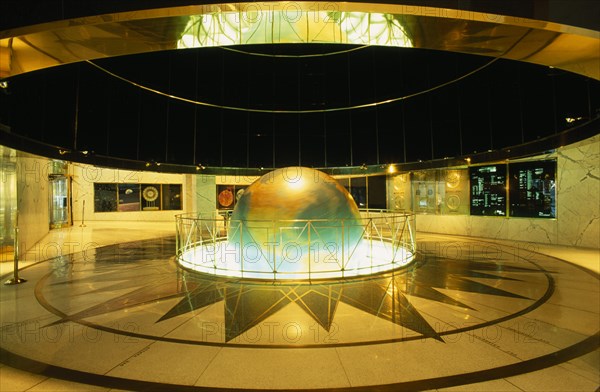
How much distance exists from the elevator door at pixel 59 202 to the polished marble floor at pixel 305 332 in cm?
1604

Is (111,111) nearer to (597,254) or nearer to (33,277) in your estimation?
(33,277)

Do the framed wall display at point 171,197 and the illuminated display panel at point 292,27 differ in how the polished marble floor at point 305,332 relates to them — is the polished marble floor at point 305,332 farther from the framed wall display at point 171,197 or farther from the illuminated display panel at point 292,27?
the framed wall display at point 171,197

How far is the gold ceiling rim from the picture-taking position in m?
2.86

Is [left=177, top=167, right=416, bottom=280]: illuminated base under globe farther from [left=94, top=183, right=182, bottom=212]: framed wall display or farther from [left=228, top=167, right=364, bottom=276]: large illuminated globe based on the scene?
[left=94, top=183, right=182, bottom=212]: framed wall display

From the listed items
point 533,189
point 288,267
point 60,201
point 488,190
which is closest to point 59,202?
point 60,201

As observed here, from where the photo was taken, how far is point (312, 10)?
2.99 meters

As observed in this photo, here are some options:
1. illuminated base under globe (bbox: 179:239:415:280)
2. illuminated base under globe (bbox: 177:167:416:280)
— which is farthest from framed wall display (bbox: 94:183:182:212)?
illuminated base under globe (bbox: 177:167:416:280)

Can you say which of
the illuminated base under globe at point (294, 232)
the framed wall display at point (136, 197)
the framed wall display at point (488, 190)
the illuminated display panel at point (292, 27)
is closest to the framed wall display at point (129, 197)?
the framed wall display at point (136, 197)

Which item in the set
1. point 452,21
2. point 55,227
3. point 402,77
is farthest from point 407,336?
point 55,227

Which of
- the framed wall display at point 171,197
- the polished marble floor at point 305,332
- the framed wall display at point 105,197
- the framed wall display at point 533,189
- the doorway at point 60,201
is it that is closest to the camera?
the polished marble floor at point 305,332

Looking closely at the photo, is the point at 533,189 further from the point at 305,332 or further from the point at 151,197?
the point at 151,197

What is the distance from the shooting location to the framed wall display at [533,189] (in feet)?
42.1

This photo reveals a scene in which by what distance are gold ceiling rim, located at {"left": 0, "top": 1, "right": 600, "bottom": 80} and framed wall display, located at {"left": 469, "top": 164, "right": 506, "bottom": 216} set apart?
11.8 m

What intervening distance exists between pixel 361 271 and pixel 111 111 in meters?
13.1
